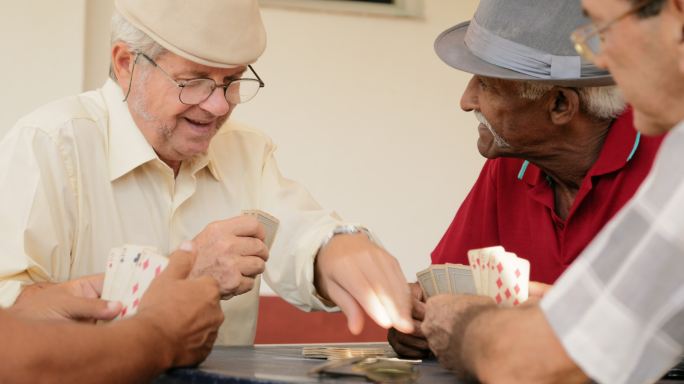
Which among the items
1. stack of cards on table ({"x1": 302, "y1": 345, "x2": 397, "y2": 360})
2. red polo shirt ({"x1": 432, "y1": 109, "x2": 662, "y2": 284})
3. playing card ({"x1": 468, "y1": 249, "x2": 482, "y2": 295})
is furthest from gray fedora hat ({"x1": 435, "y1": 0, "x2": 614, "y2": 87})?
stack of cards on table ({"x1": 302, "y1": 345, "x2": 397, "y2": 360})

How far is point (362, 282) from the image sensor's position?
8.36 ft

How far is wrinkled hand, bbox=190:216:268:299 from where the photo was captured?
2463 mm

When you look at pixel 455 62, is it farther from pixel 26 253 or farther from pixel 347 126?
pixel 347 126

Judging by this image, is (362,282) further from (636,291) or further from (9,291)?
(636,291)

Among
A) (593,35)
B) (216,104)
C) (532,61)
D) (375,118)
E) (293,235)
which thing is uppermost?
(593,35)

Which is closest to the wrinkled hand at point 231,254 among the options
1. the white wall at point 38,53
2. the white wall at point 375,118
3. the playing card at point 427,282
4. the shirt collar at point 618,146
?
the playing card at point 427,282

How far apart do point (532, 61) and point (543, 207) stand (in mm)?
542

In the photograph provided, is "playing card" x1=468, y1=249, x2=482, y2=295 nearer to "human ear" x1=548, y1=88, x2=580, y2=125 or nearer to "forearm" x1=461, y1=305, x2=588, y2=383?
"forearm" x1=461, y1=305, x2=588, y2=383

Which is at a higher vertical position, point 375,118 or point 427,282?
point 427,282

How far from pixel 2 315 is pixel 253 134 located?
1.75m

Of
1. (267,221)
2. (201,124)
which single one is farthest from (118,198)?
(267,221)

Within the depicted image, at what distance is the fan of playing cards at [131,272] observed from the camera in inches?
83.2

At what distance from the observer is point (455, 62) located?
3197mm

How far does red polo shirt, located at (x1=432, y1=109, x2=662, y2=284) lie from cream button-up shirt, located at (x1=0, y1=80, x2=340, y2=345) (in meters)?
0.63
